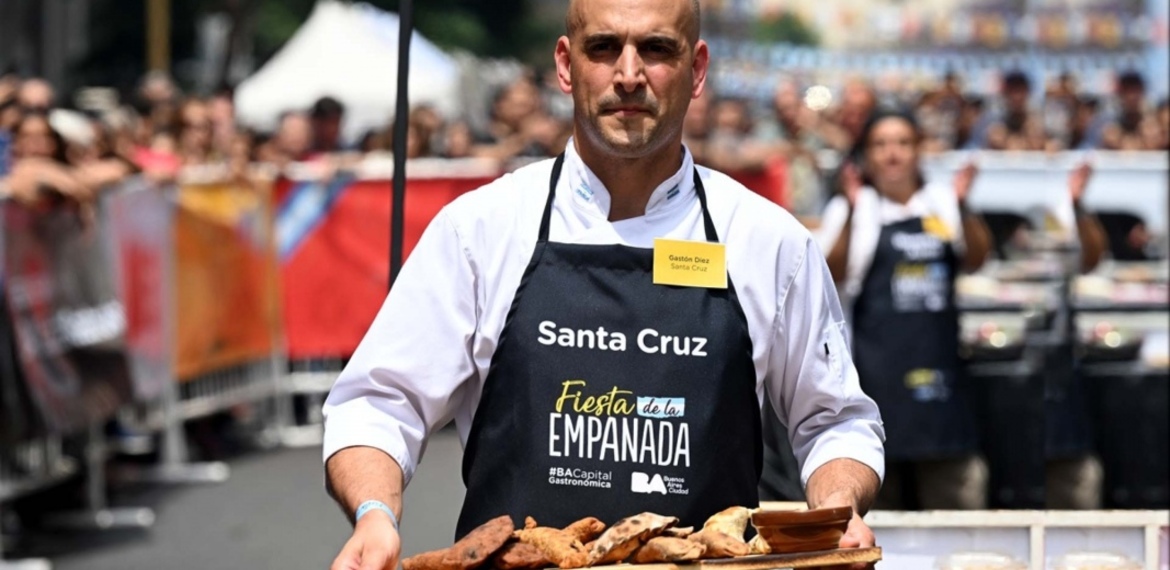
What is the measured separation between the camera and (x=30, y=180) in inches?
377

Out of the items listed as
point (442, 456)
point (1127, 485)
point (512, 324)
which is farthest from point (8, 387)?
point (512, 324)

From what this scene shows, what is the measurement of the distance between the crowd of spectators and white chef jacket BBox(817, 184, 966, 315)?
11.9ft

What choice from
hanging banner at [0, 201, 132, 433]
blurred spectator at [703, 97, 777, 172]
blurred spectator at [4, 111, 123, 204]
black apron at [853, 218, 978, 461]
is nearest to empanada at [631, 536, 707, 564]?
black apron at [853, 218, 978, 461]

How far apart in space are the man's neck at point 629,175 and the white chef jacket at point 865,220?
4136 millimetres

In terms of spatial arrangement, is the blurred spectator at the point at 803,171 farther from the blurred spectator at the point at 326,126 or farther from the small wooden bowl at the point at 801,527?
the small wooden bowl at the point at 801,527

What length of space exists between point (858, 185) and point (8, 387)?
410 cm

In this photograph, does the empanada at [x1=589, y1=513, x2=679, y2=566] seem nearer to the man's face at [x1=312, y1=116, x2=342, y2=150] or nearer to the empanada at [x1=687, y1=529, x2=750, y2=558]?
the empanada at [x1=687, y1=529, x2=750, y2=558]

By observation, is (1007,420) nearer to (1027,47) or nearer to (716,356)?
(716,356)

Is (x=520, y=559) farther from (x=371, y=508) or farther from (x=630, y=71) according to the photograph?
(x=630, y=71)

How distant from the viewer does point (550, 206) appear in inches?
138

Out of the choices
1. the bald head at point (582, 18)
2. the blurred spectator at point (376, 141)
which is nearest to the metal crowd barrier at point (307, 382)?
the blurred spectator at point (376, 141)

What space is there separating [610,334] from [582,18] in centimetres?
56

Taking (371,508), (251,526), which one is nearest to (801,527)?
(371,508)

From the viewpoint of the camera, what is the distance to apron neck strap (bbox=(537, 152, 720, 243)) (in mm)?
3492
